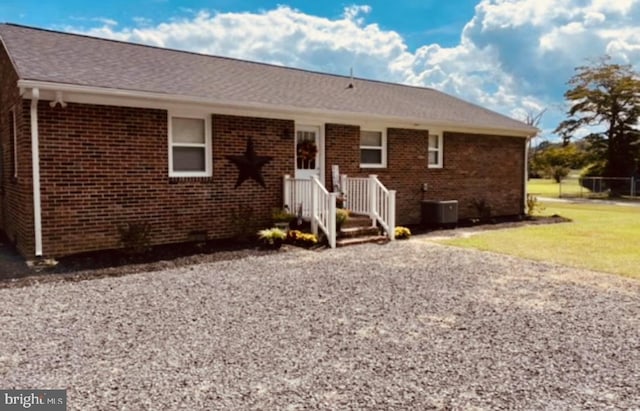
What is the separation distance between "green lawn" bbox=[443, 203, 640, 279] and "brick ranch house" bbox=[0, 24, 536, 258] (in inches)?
107

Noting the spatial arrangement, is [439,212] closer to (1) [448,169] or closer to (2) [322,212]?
(1) [448,169]

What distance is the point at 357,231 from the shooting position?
33.7ft

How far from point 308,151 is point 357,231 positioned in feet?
7.64

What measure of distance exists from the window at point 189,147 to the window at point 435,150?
22.8 feet

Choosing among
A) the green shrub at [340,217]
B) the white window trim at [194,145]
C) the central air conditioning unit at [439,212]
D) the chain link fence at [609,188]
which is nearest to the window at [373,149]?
the central air conditioning unit at [439,212]

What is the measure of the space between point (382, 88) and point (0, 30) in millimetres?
10864

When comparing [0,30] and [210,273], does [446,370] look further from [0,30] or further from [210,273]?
[0,30]

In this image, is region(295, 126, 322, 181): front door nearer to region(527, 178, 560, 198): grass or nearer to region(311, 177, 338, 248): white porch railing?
region(311, 177, 338, 248): white porch railing

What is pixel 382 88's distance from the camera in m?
16.0

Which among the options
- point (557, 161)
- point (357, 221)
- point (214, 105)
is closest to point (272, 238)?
point (357, 221)

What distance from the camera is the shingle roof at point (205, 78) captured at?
8.54 meters

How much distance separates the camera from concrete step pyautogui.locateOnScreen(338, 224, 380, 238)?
32.9ft

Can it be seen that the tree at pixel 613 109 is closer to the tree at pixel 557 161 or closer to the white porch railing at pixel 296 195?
the tree at pixel 557 161

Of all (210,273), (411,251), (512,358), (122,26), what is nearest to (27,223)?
(210,273)
